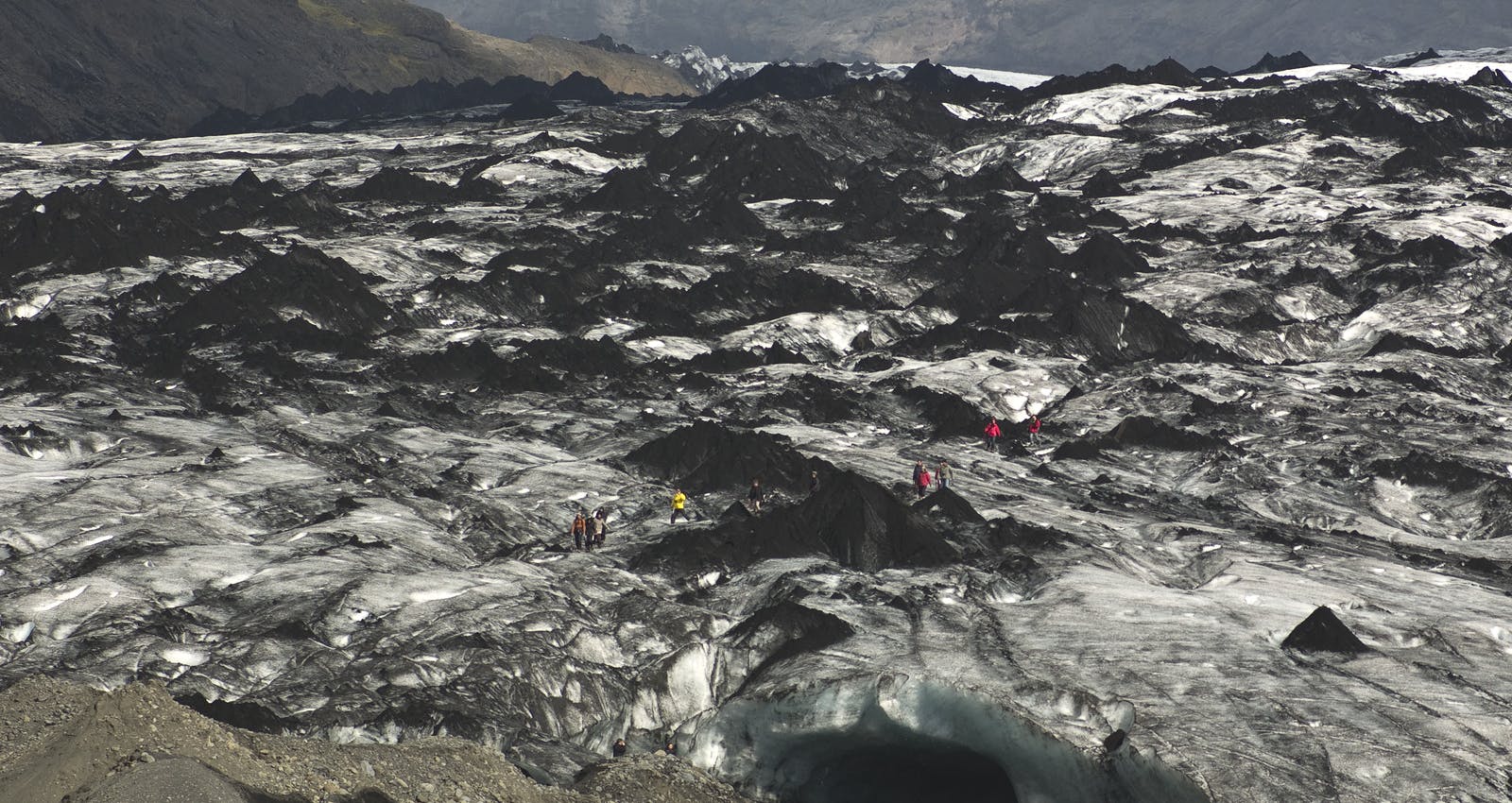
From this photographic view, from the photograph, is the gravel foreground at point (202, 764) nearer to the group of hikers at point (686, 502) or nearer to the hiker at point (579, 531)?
the hiker at point (579, 531)

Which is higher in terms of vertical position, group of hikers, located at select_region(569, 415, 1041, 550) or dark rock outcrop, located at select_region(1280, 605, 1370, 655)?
A: dark rock outcrop, located at select_region(1280, 605, 1370, 655)

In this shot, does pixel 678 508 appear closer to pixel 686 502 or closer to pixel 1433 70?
pixel 686 502

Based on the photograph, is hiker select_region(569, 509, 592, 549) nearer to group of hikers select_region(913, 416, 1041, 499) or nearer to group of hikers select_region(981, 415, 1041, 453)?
group of hikers select_region(913, 416, 1041, 499)

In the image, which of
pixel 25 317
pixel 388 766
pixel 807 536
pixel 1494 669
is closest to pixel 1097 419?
pixel 807 536

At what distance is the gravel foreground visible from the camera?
794 inches

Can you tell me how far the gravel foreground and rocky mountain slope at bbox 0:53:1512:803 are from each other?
937 mm

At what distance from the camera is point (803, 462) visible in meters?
54.0

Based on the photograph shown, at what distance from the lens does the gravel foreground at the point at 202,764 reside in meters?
20.2

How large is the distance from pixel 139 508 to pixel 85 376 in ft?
81.4

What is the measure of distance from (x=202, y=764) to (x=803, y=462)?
1371 inches

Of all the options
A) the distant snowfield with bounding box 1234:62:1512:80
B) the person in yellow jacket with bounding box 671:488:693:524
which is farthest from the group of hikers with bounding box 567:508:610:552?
the distant snowfield with bounding box 1234:62:1512:80

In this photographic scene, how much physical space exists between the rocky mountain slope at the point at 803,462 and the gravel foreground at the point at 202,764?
0.94m

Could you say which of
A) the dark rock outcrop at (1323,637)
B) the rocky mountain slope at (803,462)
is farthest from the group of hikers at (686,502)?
the dark rock outcrop at (1323,637)

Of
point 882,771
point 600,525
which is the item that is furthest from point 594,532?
point 882,771
